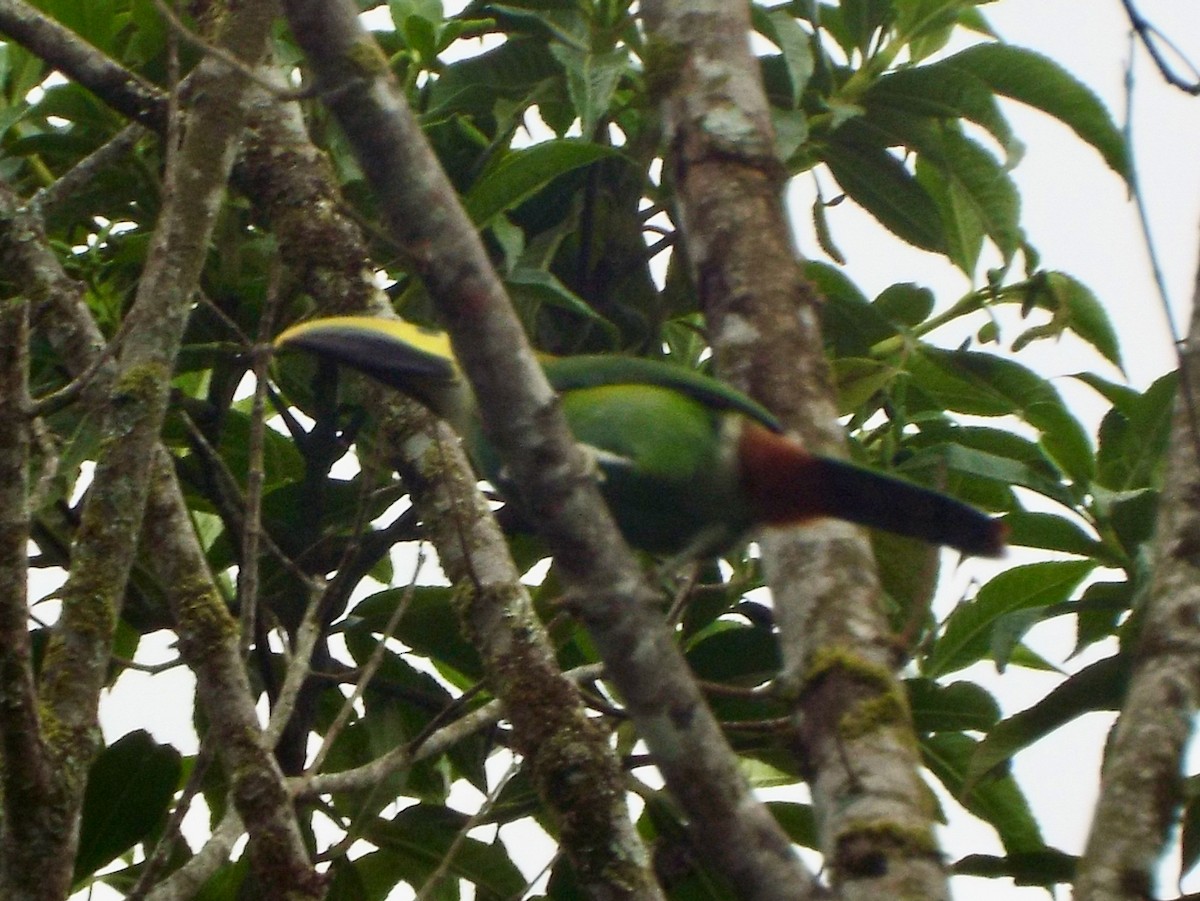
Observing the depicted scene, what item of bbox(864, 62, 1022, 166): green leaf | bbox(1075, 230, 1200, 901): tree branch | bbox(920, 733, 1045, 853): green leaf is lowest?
bbox(1075, 230, 1200, 901): tree branch

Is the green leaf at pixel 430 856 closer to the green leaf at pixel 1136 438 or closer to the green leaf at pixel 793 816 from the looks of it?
the green leaf at pixel 793 816

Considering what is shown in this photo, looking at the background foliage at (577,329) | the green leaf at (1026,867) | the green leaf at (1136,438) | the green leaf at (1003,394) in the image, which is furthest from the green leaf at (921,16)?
the green leaf at (1026,867)

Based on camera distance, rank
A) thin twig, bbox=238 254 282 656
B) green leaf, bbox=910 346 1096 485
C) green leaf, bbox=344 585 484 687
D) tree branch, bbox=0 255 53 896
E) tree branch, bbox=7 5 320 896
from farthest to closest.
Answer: green leaf, bbox=344 585 484 687 < green leaf, bbox=910 346 1096 485 < thin twig, bbox=238 254 282 656 < tree branch, bbox=7 5 320 896 < tree branch, bbox=0 255 53 896

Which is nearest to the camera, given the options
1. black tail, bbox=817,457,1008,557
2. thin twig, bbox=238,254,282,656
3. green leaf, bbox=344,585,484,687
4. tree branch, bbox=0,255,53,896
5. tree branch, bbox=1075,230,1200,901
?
tree branch, bbox=1075,230,1200,901

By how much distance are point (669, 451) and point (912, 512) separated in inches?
16.3

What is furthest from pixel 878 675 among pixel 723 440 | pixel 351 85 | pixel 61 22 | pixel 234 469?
pixel 61 22

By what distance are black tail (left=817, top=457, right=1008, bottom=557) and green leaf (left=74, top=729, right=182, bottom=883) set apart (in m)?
1.40

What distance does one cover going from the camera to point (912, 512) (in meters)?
2.35

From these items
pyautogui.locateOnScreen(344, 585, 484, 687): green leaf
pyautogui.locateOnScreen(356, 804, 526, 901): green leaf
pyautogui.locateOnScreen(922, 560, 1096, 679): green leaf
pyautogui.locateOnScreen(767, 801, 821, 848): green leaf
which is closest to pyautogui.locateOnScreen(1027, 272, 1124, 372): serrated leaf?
pyautogui.locateOnScreen(922, 560, 1096, 679): green leaf

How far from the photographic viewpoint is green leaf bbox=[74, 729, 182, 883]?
287 cm

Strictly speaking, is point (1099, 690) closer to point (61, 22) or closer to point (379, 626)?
point (379, 626)

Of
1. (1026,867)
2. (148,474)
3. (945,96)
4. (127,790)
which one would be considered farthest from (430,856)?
(945,96)

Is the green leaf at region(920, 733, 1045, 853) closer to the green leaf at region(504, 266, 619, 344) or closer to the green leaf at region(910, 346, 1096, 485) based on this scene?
the green leaf at region(910, 346, 1096, 485)

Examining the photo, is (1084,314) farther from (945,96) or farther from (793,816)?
(793,816)
